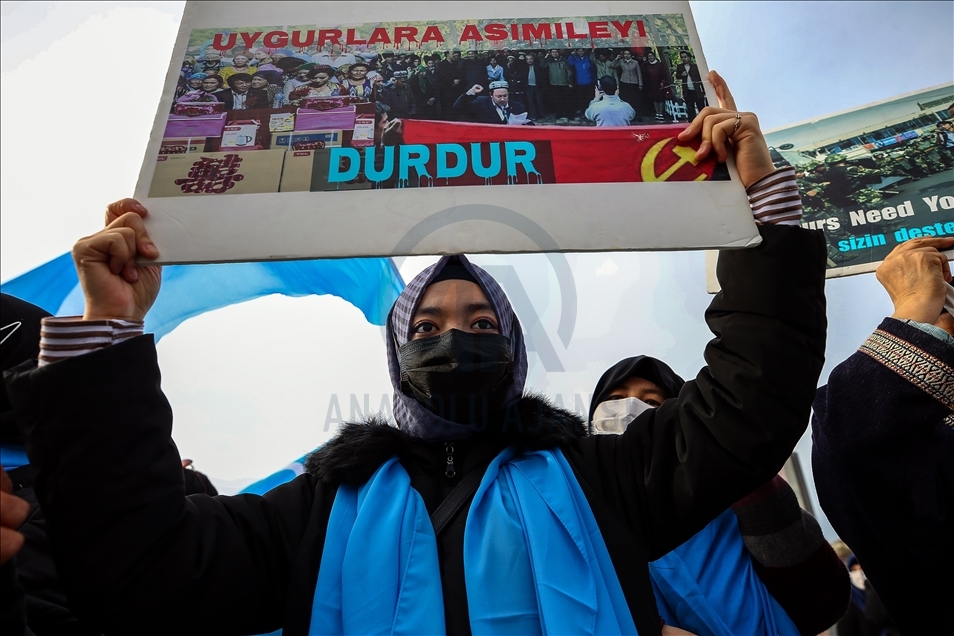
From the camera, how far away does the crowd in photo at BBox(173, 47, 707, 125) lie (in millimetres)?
1681

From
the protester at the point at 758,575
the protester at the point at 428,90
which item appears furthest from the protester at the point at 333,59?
the protester at the point at 758,575

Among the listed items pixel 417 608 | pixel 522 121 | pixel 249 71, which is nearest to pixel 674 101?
pixel 522 121

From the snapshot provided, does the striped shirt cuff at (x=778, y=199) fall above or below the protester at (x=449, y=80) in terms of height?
below

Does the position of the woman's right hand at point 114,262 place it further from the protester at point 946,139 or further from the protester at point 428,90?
the protester at point 946,139

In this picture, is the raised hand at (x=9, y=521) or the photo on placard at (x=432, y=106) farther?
the photo on placard at (x=432, y=106)

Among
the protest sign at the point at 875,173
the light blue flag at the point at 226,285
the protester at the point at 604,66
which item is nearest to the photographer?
the protester at the point at 604,66

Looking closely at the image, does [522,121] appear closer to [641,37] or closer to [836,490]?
[641,37]

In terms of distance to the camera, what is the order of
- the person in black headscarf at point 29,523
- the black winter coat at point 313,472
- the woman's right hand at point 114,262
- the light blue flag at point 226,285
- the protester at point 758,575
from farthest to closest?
1. the light blue flag at point 226,285
2. the protester at point 758,575
3. the person in black headscarf at point 29,523
4. the woman's right hand at point 114,262
5. the black winter coat at point 313,472

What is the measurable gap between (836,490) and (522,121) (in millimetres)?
1424

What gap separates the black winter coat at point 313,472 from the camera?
1285 mm

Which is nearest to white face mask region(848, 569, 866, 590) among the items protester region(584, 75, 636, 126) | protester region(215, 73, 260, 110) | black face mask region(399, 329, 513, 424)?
black face mask region(399, 329, 513, 424)

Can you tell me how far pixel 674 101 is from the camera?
1.70 meters

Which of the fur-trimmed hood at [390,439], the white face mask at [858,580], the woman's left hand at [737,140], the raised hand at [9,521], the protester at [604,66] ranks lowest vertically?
the white face mask at [858,580]

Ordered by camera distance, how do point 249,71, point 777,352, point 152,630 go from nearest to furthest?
point 152,630 < point 777,352 < point 249,71
